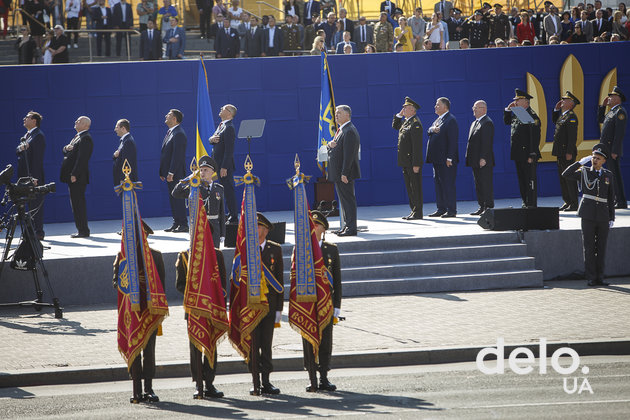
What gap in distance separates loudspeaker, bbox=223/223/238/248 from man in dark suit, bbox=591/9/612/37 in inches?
532

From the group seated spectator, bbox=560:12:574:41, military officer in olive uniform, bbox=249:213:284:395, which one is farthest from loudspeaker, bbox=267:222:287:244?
seated spectator, bbox=560:12:574:41

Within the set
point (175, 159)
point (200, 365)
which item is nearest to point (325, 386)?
point (200, 365)

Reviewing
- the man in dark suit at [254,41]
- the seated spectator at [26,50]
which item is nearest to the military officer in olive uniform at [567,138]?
the man in dark suit at [254,41]

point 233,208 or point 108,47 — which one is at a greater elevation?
point 108,47

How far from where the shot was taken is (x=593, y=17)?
2533 cm

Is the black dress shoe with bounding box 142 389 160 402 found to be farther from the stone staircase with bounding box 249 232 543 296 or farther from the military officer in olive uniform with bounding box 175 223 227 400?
the stone staircase with bounding box 249 232 543 296

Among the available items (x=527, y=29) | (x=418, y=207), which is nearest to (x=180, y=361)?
(x=418, y=207)

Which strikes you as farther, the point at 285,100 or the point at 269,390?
the point at 285,100

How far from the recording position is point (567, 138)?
19094 millimetres

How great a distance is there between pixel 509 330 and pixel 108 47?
50.4 feet

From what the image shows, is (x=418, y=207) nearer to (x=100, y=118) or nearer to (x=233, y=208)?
(x=233, y=208)

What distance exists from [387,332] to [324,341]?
2.49 metres

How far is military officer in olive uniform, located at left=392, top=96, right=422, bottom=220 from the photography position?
18.1 m

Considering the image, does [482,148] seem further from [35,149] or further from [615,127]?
[35,149]
